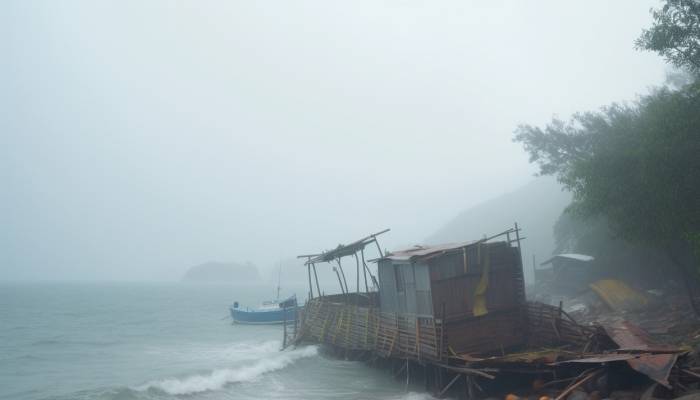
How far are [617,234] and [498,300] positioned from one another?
651 cm

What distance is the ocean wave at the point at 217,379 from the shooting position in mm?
25625

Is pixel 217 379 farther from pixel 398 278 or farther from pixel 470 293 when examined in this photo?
pixel 470 293

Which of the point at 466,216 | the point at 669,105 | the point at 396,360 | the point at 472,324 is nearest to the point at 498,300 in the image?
the point at 472,324

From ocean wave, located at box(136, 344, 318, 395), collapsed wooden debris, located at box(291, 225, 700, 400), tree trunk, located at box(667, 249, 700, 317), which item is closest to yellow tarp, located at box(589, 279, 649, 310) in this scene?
tree trunk, located at box(667, 249, 700, 317)

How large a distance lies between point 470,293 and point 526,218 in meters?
93.8

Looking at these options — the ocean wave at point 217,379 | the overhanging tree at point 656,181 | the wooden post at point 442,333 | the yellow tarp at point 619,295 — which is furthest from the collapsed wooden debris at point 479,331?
the yellow tarp at point 619,295

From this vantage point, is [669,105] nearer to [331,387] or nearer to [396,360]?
[396,360]

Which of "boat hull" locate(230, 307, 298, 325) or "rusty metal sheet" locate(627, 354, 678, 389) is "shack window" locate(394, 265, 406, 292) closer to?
"rusty metal sheet" locate(627, 354, 678, 389)

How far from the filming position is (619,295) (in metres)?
A: 27.3

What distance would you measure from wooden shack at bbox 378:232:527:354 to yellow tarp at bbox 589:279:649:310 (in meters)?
9.77

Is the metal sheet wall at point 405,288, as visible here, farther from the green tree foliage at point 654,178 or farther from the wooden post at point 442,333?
the green tree foliage at point 654,178

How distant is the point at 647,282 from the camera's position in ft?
97.9

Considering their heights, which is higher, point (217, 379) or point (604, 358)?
point (604, 358)

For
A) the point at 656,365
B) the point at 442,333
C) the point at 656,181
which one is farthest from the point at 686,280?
the point at 442,333
